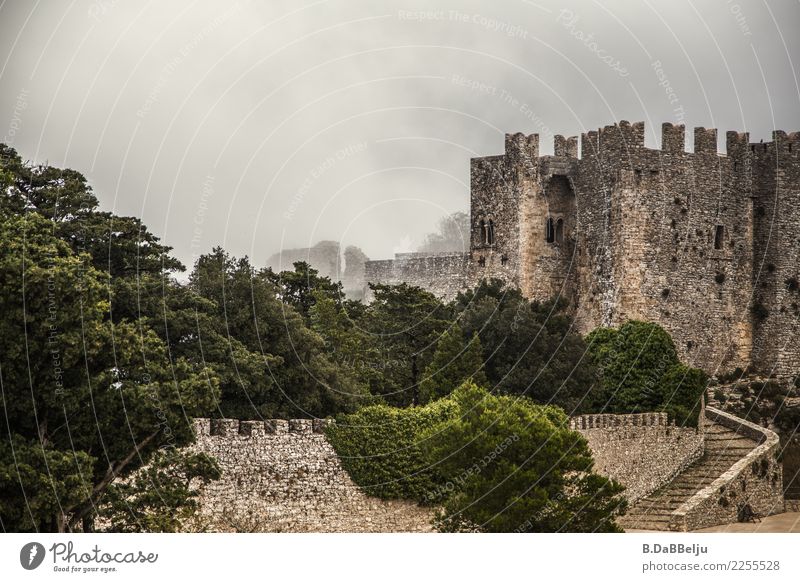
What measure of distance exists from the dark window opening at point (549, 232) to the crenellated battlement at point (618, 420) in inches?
420

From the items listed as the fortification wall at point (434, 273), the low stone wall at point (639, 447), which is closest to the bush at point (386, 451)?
the low stone wall at point (639, 447)

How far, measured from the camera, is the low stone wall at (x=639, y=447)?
4712 centimetres

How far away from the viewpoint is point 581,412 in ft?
161

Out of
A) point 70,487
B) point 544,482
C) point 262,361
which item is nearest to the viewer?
point 70,487

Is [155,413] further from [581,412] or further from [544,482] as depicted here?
[581,412]

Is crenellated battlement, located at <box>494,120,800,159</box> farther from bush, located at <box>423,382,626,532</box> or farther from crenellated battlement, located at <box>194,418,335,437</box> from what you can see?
crenellated battlement, located at <box>194,418,335,437</box>

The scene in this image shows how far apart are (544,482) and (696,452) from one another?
524 inches

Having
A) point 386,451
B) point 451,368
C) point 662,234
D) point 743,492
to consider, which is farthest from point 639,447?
point 386,451

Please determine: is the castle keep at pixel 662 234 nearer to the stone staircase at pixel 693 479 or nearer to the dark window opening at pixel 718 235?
the dark window opening at pixel 718 235

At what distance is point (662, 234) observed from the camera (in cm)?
5606

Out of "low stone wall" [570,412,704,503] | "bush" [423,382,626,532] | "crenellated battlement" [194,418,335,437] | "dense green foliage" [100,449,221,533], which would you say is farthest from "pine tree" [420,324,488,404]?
"dense green foliage" [100,449,221,533]

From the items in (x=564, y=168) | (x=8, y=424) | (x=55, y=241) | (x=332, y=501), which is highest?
(x=564, y=168)

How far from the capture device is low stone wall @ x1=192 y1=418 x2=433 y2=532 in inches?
1464

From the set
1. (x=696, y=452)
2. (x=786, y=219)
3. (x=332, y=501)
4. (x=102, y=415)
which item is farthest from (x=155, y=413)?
(x=786, y=219)
